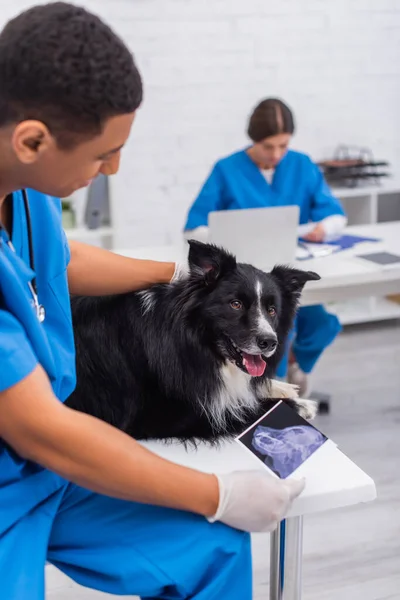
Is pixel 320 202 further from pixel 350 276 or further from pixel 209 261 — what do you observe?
pixel 209 261

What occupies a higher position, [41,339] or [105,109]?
[105,109]

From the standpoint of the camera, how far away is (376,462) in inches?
96.0

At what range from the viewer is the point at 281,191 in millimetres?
2771

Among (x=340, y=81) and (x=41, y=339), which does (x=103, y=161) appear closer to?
(x=41, y=339)

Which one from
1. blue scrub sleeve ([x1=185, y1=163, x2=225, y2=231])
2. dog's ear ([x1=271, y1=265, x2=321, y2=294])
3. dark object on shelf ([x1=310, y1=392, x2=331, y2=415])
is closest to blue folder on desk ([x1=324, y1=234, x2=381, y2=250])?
blue scrub sleeve ([x1=185, y1=163, x2=225, y2=231])

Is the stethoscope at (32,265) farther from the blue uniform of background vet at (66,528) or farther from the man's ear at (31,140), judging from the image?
the man's ear at (31,140)

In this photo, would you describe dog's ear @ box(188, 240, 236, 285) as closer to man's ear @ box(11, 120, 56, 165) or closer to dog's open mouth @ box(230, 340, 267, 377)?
dog's open mouth @ box(230, 340, 267, 377)

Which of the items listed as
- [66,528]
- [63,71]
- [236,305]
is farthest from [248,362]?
[63,71]

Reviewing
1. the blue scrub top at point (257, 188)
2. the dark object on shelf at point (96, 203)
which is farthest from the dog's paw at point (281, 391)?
the dark object on shelf at point (96, 203)

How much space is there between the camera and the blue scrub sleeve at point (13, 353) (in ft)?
2.81

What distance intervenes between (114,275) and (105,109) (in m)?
0.60

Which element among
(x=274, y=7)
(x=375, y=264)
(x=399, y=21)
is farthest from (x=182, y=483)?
(x=399, y=21)

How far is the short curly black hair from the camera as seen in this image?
2.52ft

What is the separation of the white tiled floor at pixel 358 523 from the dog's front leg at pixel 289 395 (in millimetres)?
689
